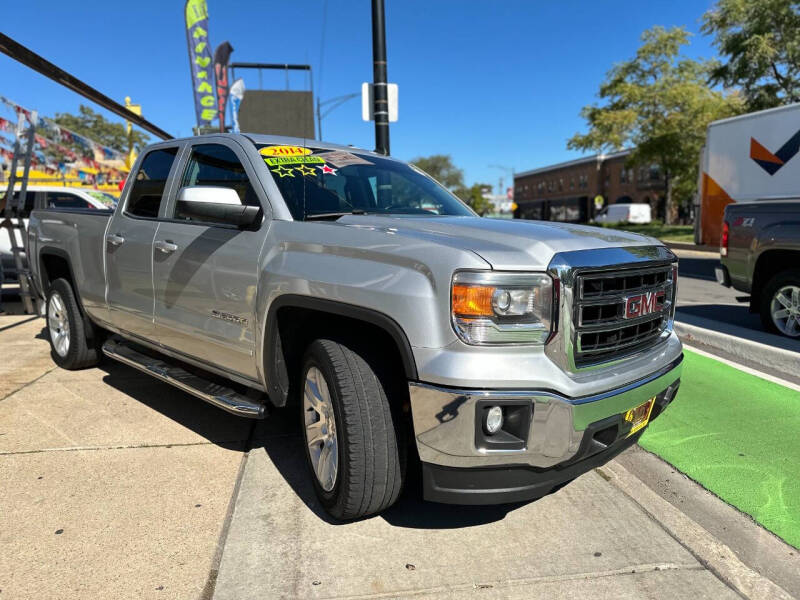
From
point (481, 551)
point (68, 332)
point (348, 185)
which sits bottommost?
point (481, 551)

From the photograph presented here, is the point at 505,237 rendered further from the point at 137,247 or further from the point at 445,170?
the point at 445,170

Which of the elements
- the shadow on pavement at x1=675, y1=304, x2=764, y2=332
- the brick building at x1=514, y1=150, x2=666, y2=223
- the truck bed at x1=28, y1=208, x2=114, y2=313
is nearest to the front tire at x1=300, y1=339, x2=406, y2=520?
the truck bed at x1=28, y1=208, x2=114, y2=313

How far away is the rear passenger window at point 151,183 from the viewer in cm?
405

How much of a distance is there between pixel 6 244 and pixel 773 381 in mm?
11760

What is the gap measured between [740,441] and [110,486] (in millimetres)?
3709

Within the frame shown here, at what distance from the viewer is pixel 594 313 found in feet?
8.07

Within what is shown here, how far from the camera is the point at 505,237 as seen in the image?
99.0 inches

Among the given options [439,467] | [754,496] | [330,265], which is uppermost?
[330,265]

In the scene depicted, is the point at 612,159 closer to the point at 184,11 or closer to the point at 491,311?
the point at 184,11

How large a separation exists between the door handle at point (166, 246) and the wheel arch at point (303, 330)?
107 cm

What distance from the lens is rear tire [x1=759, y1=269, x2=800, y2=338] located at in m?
6.40

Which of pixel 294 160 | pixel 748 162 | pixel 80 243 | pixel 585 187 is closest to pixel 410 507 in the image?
pixel 294 160

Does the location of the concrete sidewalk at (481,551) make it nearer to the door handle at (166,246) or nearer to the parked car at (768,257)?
the door handle at (166,246)

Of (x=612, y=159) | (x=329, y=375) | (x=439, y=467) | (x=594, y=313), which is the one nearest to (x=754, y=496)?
(x=594, y=313)
